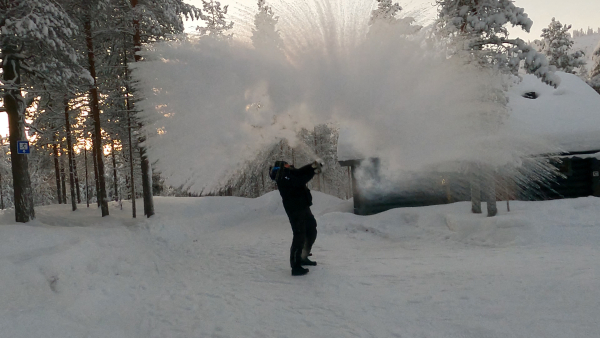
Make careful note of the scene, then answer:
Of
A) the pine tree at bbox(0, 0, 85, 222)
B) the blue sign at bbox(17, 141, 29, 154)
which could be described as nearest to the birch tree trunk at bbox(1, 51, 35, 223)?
the pine tree at bbox(0, 0, 85, 222)

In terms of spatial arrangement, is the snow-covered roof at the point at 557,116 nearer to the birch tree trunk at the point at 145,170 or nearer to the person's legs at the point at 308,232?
the person's legs at the point at 308,232

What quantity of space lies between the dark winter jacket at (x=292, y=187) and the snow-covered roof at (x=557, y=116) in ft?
25.6

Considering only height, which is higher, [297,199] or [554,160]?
[554,160]

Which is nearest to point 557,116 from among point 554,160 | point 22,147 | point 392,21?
point 554,160

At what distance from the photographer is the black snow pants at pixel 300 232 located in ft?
18.6

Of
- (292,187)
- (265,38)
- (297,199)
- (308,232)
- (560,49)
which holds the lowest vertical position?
(308,232)

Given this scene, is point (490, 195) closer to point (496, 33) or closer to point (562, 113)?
point (496, 33)

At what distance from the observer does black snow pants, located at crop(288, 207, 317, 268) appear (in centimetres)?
567

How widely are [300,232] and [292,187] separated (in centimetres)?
76

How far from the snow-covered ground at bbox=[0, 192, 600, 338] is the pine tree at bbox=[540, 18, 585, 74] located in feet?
85.6

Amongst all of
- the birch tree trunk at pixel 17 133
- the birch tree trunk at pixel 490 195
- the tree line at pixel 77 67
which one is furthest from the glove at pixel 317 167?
the birch tree trunk at pixel 17 133

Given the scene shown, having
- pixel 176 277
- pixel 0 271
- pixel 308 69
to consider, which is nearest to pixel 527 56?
pixel 308 69

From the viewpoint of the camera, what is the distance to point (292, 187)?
5777 millimetres

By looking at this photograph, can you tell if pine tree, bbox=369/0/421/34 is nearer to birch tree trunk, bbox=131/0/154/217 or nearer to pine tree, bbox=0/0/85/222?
pine tree, bbox=0/0/85/222
